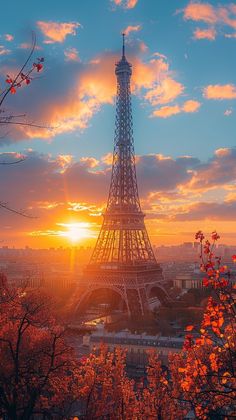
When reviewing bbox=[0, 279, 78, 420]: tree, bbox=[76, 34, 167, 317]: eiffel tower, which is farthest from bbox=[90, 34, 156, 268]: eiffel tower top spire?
bbox=[0, 279, 78, 420]: tree

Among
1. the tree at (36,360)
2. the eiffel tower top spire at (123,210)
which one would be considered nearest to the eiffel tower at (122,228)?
the eiffel tower top spire at (123,210)

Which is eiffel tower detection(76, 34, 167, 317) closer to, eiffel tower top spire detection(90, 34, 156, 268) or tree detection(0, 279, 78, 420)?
eiffel tower top spire detection(90, 34, 156, 268)

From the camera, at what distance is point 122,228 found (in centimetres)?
5919

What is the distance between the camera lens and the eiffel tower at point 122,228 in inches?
2237

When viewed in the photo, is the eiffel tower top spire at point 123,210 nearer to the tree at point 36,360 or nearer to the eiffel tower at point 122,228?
the eiffel tower at point 122,228

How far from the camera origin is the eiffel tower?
56812mm

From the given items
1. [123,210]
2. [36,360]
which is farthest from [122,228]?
[36,360]

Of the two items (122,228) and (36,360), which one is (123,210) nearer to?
(122,228)

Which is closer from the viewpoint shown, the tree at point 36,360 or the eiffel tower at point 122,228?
the tree at point 36,360

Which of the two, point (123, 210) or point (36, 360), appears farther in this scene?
point (123, 210)

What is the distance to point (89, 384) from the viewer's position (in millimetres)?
17156

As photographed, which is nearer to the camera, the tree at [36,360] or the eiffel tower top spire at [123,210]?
the tree at [36,360]

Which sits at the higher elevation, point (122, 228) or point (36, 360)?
point (122, 228)

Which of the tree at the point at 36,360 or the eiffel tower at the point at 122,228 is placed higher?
the eiffel tower at the point at 122,228
